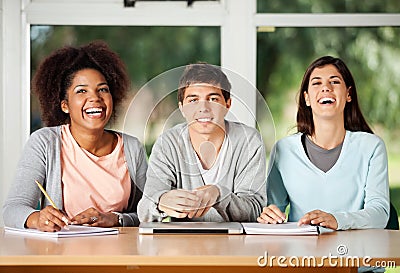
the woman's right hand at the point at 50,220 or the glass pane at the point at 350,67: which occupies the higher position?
the glass pane at the point at 350,67

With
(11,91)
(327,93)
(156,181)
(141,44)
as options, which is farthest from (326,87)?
(11,91)

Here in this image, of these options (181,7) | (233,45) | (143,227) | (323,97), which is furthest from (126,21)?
(143,227)

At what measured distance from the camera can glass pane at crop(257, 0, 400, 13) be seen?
3557 mm

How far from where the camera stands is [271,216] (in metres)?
2.27

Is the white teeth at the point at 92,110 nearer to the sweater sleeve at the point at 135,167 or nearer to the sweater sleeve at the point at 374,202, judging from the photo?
the sweater sleeve at the point at 135,167

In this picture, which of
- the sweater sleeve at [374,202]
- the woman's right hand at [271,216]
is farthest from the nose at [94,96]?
the sweater sleeve at [374,202]

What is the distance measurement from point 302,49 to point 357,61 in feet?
0.85

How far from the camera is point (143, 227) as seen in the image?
217 centimetres

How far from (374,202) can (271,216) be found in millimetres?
369

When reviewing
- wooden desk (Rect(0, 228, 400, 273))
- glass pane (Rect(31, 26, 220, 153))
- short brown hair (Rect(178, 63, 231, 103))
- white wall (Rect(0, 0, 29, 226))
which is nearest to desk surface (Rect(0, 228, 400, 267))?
wooden desk (Rect(0, 228, 400, 273))

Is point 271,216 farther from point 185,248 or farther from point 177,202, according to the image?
point 185,248

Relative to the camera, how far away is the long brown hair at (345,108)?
2.60 m

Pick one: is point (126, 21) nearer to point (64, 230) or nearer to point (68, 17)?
point (68, 17)

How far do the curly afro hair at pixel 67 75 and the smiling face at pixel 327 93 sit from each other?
2.13 feet
